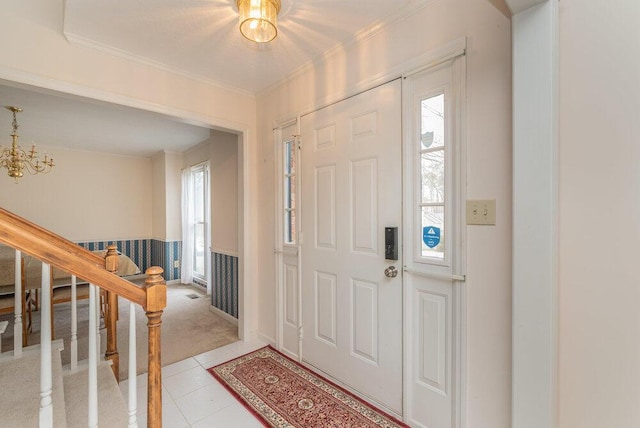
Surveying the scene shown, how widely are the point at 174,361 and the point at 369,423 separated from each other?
1.80 metres

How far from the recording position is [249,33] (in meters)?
1.56

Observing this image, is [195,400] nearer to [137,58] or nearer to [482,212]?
[482,212]

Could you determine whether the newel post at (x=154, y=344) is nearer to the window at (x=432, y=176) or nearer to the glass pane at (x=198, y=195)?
the window at (x=432, y=176)

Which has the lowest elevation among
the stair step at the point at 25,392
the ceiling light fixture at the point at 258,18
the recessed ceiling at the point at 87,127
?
the stair step at the point at 25,392

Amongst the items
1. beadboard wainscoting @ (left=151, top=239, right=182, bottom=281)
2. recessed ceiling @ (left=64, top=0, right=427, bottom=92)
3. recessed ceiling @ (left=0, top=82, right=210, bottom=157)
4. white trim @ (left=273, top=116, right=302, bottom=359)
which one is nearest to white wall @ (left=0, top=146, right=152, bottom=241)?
recessed ceiling @ (left=0, top=82, right=210, bottom=157)

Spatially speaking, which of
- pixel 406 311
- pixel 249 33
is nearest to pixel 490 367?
pixel 406 311

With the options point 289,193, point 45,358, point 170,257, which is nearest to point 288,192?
point 289,193

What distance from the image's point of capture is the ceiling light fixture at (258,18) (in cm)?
145

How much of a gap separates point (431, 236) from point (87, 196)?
6017 mm

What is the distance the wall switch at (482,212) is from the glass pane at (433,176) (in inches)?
6.7

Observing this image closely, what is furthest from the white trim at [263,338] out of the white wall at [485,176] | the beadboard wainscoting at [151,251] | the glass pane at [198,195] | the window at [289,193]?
the beadboard wainscoting at [151,251]

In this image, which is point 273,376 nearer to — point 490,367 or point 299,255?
point 299,255
